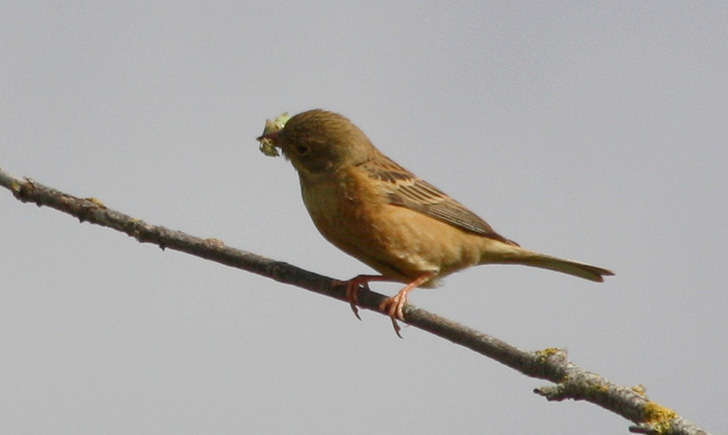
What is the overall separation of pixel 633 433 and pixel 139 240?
2.98 meters

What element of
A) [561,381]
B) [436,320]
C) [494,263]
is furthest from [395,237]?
[561,381]

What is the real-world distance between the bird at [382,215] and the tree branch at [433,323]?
1.26 meters

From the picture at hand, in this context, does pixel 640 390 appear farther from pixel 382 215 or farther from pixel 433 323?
pixel 382 215

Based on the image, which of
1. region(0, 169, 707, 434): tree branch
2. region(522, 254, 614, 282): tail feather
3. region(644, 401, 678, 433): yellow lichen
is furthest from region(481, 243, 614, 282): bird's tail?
region(644, 401, 678, 433): yellow lichen

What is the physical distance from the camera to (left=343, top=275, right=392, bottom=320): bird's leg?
7.82 meters

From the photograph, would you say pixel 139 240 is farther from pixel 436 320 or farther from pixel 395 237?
pixel 395 237

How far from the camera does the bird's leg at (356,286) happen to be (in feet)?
25.7

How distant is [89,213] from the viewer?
6.53m

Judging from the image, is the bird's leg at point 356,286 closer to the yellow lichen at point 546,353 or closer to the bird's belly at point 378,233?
the bird's belly at point 378,233

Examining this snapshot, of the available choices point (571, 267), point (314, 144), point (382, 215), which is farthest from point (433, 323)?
point (571, 267)

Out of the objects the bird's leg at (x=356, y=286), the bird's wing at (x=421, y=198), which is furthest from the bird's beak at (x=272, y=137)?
the bird's leg at (x=356, y=286)

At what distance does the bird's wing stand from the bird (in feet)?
0.04

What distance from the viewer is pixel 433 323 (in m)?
6.42

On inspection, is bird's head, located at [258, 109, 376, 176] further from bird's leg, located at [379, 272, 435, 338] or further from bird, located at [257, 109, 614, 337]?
bird's leg, located at [379, 272, 435, 338]
